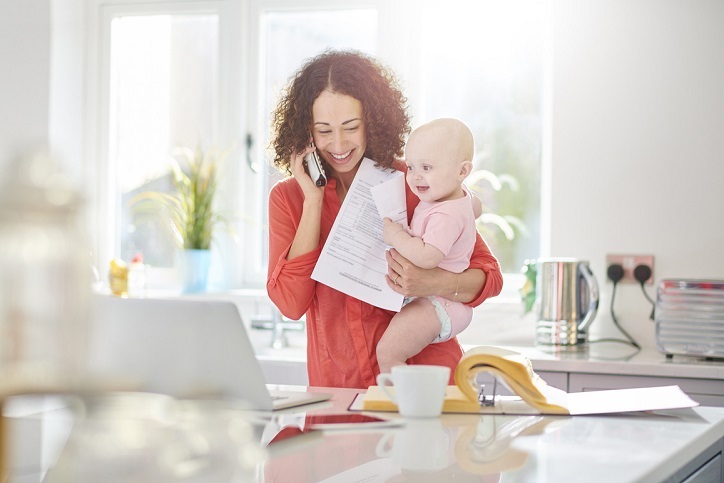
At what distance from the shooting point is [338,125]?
74.5 inches

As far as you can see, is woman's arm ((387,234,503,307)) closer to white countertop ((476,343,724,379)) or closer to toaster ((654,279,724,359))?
white countertop ((476,343,724,379))

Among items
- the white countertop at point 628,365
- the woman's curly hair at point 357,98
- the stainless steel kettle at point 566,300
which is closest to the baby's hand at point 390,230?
the woman's curly hair at point 357,98

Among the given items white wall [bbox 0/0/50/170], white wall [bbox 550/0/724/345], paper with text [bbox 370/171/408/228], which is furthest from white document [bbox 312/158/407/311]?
white wall [bbox 0/0/50/170]

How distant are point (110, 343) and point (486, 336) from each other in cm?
244

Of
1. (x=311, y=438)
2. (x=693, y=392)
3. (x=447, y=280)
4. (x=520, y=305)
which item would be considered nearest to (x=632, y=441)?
(x=311, y=438)

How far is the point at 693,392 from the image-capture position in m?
2.56

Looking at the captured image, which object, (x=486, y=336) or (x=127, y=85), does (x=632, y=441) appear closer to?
(x=486, y=336)

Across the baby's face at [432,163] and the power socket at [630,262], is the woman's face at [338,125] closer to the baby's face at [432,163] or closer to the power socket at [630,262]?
the baby's face at [432,163]

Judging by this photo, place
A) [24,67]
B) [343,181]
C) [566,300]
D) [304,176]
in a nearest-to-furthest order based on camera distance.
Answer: [304,176], [343,181], [566,300], [24,67]

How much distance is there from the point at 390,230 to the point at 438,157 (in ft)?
0.63

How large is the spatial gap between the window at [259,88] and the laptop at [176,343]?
7.89 ft

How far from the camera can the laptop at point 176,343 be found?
107 centimetres

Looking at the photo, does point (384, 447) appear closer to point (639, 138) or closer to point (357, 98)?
point (357, 98)

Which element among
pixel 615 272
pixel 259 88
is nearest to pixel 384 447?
pixel 615 272
